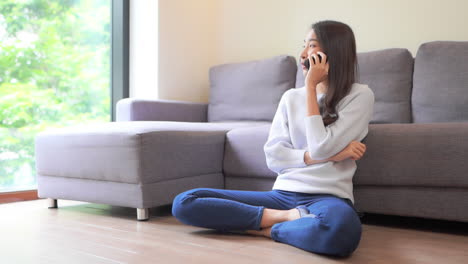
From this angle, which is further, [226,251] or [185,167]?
[185,167]

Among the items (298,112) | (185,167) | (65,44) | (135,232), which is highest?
(65,44)

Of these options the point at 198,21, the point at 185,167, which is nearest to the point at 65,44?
the point at 198,21

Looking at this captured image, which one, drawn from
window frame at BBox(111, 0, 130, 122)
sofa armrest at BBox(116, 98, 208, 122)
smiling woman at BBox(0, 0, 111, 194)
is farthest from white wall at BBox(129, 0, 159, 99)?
sofa armrest at BBox(116, 98, 208, 122)

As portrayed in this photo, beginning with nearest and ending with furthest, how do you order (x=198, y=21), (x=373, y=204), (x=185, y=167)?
(x=373, y=204), (x=185, y=167), (x=198, y=21)

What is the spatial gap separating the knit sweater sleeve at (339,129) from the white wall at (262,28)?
4.74 feet

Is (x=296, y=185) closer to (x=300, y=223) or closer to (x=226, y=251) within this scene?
(x=300, y=223)

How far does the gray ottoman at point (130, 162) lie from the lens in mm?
2104

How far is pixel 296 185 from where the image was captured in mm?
1762

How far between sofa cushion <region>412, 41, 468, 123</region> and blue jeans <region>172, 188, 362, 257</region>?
104 cm

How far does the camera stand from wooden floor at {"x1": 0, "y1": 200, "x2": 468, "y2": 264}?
1499 millimetres

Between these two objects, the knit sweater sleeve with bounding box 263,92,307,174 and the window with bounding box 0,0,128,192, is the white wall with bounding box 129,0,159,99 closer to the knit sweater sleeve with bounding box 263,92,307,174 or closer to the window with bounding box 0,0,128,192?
the window with bounding box 0,0,128,192

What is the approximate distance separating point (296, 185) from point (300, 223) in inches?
8.3

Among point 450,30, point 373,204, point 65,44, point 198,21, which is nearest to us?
point 373,204

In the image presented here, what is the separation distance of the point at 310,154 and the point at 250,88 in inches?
61.8
